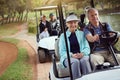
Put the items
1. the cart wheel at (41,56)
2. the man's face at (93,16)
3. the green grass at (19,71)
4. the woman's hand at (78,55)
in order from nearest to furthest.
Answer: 1. the woman's hand at (78,55)
2. the man's face at (93,16)
3. the green grass at (19,71)
4. the cart wheel at (41,56)

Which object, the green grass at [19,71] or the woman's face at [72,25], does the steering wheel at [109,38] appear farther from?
the green grass at [19,71]

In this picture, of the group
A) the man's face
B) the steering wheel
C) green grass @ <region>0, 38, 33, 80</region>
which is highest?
the man's face

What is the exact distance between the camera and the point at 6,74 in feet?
31.0

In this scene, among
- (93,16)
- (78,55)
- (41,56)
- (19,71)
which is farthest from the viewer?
(41,56)

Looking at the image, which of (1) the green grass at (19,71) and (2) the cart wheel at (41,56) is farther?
(2) the cart wheel at (41,56)

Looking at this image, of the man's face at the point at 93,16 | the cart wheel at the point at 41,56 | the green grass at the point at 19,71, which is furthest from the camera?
the cart wheel at the point at 41,56

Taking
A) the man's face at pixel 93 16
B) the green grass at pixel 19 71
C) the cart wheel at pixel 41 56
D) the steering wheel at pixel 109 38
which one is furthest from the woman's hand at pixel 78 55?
the cart wheel at pixel 41 56

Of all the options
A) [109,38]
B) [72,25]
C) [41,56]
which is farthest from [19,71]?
[109,38]

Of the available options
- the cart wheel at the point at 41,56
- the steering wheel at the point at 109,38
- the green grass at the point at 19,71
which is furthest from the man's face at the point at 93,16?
the cart wheel at the point at 41,56

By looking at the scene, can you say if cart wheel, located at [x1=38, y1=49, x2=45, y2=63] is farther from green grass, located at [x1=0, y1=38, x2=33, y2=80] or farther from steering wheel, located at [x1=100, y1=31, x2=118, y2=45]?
steering wheel, located at [x1=100, y1=31, x2=118, y2=45]

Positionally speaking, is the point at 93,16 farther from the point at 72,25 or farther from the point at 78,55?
the point at 78,55

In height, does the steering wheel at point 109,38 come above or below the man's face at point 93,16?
below

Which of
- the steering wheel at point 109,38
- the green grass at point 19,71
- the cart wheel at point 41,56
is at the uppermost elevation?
the cart wheel at point 41,56

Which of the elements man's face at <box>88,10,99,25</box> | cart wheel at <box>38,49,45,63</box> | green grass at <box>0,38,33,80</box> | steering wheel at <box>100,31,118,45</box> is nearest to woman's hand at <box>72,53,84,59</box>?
steering wheel at <box>100,31,118,45</box>
